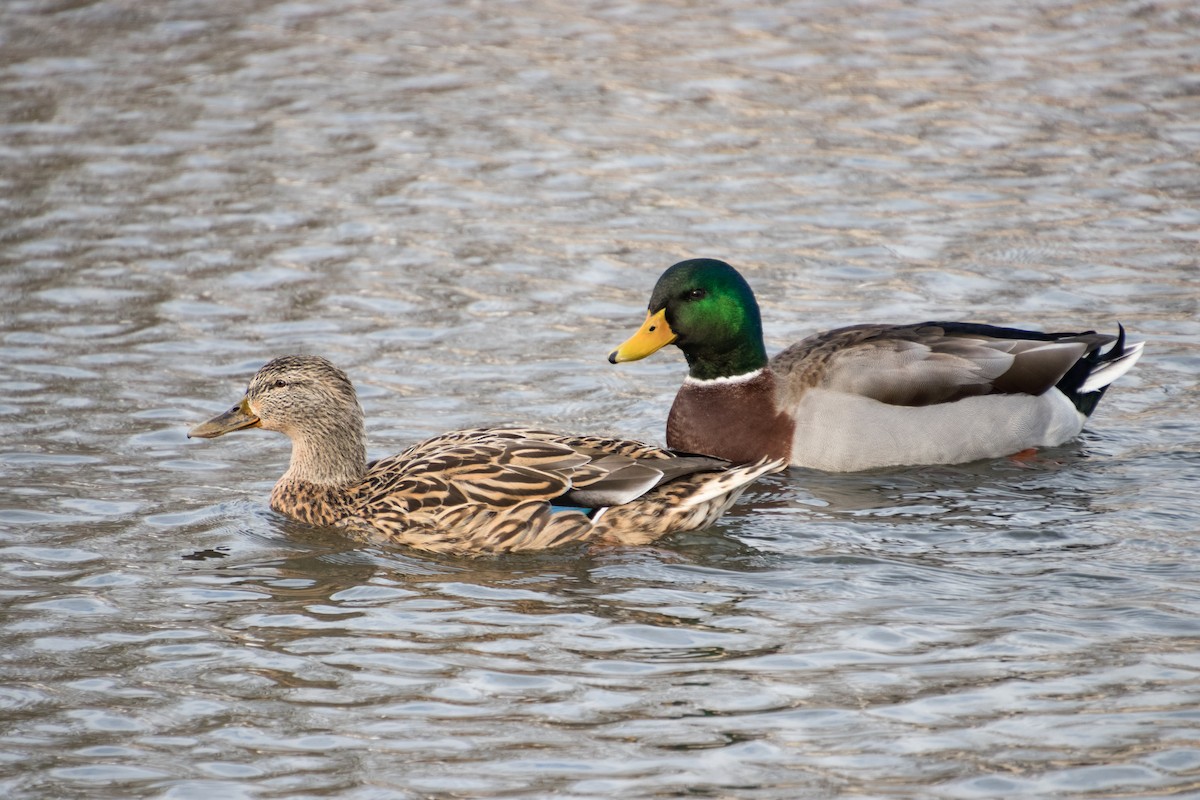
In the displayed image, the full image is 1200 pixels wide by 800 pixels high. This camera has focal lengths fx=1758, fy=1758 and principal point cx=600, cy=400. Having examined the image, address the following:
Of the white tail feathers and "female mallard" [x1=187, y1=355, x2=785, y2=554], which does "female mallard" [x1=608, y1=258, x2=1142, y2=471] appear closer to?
the white tail feathers

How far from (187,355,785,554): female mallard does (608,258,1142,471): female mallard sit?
1.29 meters

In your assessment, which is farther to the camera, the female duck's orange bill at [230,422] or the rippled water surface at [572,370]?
the female duck's orange bill at [230,422]

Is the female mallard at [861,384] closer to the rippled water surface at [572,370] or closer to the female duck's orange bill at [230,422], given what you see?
the rippled water surface at [572,370]

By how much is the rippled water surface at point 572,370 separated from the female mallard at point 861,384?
251mm

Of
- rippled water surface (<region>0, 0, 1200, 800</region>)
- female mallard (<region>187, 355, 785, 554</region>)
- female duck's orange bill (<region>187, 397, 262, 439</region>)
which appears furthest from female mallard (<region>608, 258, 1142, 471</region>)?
female duck's orange bill (<region>187, 397, 262, 439</region>)

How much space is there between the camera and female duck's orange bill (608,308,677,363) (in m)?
9.55

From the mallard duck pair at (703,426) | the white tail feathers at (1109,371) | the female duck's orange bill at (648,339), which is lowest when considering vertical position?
the white tail feathers at (1109,371)

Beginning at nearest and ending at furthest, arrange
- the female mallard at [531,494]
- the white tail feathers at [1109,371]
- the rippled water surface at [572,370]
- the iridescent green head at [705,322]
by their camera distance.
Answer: the rippled water surface at [572,370] → the female mallard at [531,494] → the iridescent green head at [705,322] → the white tail feathers at [1109,371]

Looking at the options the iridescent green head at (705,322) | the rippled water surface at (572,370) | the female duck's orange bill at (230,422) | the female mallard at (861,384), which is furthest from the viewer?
the iridescent green head at (705,322)

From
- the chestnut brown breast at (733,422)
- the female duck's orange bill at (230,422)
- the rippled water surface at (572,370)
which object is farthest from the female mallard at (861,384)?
the female duck's orange bill at (230,422)

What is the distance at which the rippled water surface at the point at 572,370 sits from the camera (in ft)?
20.2

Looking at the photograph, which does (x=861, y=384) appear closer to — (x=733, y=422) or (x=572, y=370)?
(x=733, y=422)

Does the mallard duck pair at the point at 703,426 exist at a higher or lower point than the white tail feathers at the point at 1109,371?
higher

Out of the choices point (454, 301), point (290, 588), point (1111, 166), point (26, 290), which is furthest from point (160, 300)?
point (1111, 166)
